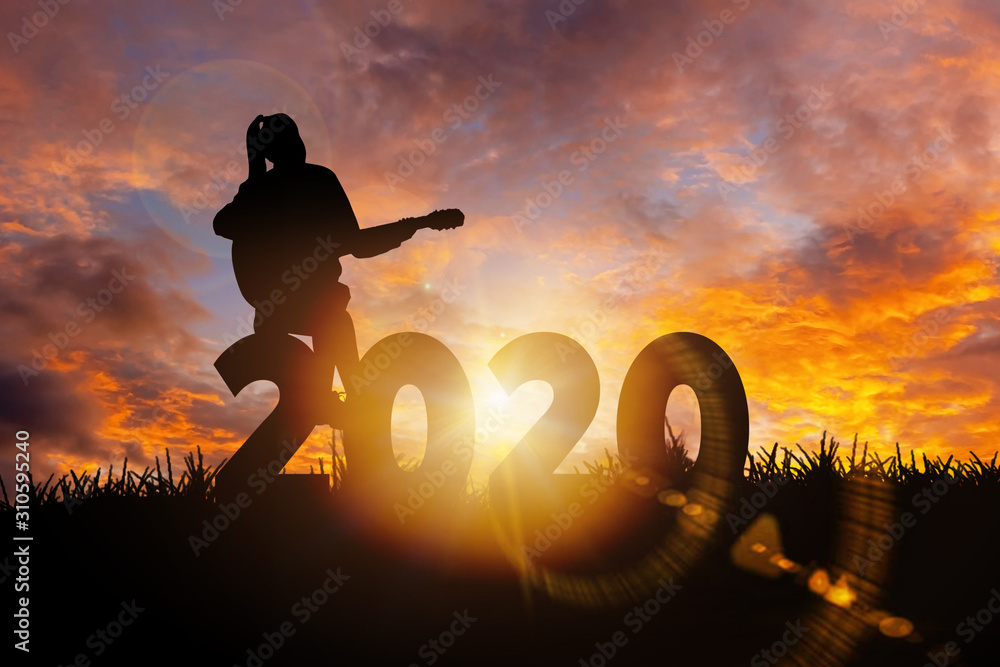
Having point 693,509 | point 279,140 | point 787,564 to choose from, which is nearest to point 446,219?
point 279,140

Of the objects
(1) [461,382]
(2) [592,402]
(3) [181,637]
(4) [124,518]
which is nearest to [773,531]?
(2) [592,402]

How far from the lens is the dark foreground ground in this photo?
16.6 ft

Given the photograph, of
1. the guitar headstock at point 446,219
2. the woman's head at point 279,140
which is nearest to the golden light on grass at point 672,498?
the guitar headstock at point 446,219

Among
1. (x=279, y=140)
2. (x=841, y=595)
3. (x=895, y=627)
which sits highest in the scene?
(x=279, y=140)

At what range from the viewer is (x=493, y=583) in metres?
5.90

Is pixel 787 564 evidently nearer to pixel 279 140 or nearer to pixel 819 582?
pixel 819 582

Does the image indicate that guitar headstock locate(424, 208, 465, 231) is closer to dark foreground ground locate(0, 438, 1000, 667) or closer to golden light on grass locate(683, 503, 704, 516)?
dark foreground ground locate(0, 438, 1000, 667)

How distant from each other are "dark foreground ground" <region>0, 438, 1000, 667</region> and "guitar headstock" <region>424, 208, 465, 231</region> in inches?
103

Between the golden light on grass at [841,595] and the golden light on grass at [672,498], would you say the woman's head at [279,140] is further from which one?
the golden light on grass at [841,595]

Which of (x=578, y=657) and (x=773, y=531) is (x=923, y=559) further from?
(x=578, y=657)

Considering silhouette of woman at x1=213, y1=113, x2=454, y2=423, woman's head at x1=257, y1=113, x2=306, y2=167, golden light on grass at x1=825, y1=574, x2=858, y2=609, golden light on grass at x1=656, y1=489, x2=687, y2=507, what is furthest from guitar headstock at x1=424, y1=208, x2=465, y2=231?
golden light on grass at x1=825, y1=574, x2=858, y2=609

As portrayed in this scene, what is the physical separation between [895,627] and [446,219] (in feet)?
15.8

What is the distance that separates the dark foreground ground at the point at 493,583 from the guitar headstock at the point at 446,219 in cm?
262

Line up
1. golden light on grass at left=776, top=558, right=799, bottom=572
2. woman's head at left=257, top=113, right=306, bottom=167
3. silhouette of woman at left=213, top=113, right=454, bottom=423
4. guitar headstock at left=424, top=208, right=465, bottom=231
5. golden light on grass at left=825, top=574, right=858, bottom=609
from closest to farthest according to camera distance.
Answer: golden light on grass at left=825, top=574, right=858, bottom=609, golden light on grass at left=776, top=558, right=799, bottom=572, guitar headstock at left=424, top=208, right=465, bottom=231, silhouette of woman at left=213, top=113, right=454, bottom=423, woman's head at left=257, top=113, right=306, bottom=167
